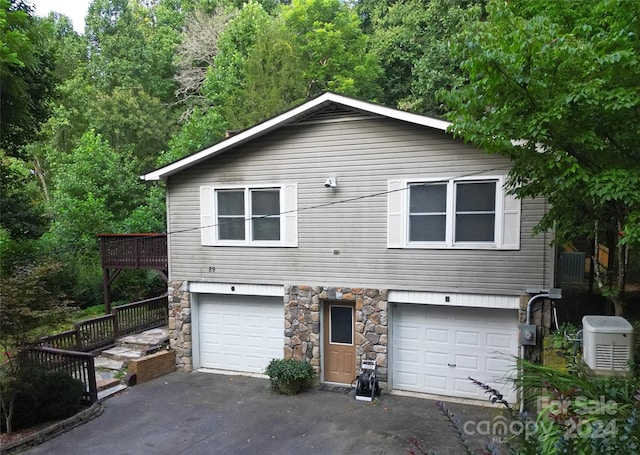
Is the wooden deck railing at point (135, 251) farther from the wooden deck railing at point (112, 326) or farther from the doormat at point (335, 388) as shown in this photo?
the doormat at point (335, 388)

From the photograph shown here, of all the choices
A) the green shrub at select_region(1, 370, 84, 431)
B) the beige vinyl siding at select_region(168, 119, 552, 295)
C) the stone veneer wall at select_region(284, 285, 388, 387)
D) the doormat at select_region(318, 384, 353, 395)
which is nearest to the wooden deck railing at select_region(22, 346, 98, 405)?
the green shrub at select_region(1, 370, 84, 431)

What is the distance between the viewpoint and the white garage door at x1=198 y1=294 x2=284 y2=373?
32.4ft

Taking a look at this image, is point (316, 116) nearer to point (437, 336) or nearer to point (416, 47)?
point (437, 336)

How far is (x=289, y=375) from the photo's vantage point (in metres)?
8.64

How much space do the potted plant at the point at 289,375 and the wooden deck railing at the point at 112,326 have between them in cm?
481

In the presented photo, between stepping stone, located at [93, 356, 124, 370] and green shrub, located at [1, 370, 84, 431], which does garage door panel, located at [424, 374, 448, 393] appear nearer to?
green shrub, located at [1, 370, 84, 431]

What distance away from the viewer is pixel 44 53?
12477mm

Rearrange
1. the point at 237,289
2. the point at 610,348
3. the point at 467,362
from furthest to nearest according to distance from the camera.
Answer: the point at 237,289
the point at 467,362
the point at 610,348

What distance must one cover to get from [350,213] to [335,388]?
3.78 meters

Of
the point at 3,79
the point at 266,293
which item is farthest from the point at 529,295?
the point at 3,79

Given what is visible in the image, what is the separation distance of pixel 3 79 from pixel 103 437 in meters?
8.36

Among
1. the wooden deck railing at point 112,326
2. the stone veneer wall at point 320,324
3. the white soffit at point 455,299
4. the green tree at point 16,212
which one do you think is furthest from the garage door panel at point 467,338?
the green tree at point 16,212

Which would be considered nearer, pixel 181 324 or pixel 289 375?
pixel 289 375

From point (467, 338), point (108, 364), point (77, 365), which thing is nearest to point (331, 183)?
point (467, 338)
